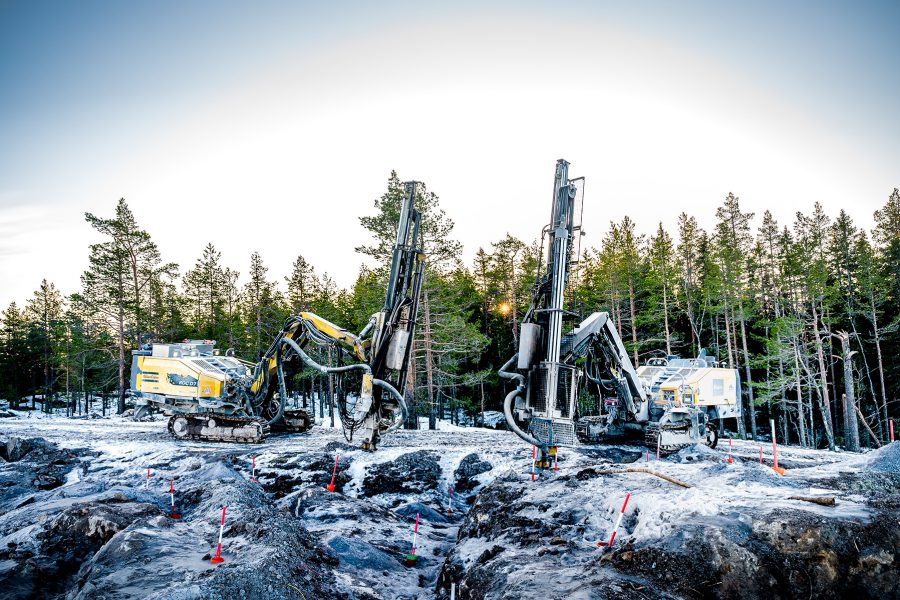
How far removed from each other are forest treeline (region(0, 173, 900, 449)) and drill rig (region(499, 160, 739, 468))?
9306 mm

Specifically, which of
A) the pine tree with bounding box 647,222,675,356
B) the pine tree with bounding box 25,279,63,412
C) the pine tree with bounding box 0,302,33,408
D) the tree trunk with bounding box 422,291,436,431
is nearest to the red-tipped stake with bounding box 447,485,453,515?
the tree trunk with bounding box 422,291,436,431

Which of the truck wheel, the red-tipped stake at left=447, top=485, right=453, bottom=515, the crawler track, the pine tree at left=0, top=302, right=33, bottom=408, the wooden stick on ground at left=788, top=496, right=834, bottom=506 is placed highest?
the pine tree at left=0, top=302, right=33, bottom=408

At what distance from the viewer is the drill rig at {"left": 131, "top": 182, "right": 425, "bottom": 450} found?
44.6ft

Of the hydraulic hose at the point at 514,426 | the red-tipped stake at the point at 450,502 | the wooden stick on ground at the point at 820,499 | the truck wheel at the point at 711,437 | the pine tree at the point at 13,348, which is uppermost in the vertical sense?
the pine tree at the point at 13,348

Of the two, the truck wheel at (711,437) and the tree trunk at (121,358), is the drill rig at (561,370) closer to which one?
the truck wheel at (711,437)

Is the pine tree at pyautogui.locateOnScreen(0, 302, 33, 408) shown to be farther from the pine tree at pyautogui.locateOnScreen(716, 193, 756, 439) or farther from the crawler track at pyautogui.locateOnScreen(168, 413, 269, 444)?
the pine tree at pyautogui.locateOnScreen(716, 193, 756, 439)

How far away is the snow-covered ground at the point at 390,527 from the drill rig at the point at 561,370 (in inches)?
48.7

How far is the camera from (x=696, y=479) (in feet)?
25.3

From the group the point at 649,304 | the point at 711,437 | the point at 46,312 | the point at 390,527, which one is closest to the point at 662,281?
the point at 649,304

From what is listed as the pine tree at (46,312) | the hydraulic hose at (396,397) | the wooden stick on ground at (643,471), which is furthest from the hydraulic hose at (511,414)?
the pine tree at (46,312)

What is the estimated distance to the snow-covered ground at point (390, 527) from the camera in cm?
484

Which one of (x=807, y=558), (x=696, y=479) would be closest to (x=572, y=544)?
(x=807, y=558)

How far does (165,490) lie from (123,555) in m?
5.24

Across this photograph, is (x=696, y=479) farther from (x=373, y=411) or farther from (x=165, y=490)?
(x=165, y=490)
